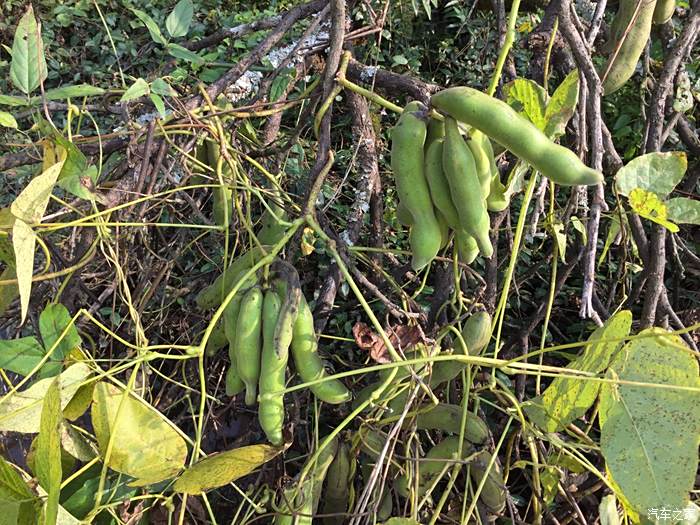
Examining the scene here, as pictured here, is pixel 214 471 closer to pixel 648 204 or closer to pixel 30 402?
pixel 30 402

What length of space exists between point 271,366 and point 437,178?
0.34 metres

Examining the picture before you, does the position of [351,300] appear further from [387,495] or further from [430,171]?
[430,171]

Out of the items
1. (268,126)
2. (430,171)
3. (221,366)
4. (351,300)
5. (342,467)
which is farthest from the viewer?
(351,300)

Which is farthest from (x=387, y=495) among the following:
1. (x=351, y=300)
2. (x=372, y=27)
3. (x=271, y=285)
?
(x=372, y=27)

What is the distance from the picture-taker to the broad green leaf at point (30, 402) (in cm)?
79

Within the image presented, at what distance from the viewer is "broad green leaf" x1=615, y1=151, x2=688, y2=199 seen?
2.78ft

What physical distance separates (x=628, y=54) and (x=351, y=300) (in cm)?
97

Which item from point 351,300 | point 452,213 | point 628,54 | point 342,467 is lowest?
point 351,300

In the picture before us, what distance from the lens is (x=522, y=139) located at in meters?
0.64

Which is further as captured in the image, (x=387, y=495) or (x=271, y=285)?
(x=387, y=495)

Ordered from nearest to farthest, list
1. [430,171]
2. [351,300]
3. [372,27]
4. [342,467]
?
[430,171] → [342,467] → [372,27] → [351,300]

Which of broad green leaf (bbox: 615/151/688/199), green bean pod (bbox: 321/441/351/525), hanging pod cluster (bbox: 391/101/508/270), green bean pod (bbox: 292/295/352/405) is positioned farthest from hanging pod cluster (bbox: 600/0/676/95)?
green bean pod (bbox: 321/441/351/525)

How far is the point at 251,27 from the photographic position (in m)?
1.32

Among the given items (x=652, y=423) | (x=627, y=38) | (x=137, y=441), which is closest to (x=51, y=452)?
(x=137, y=441)
